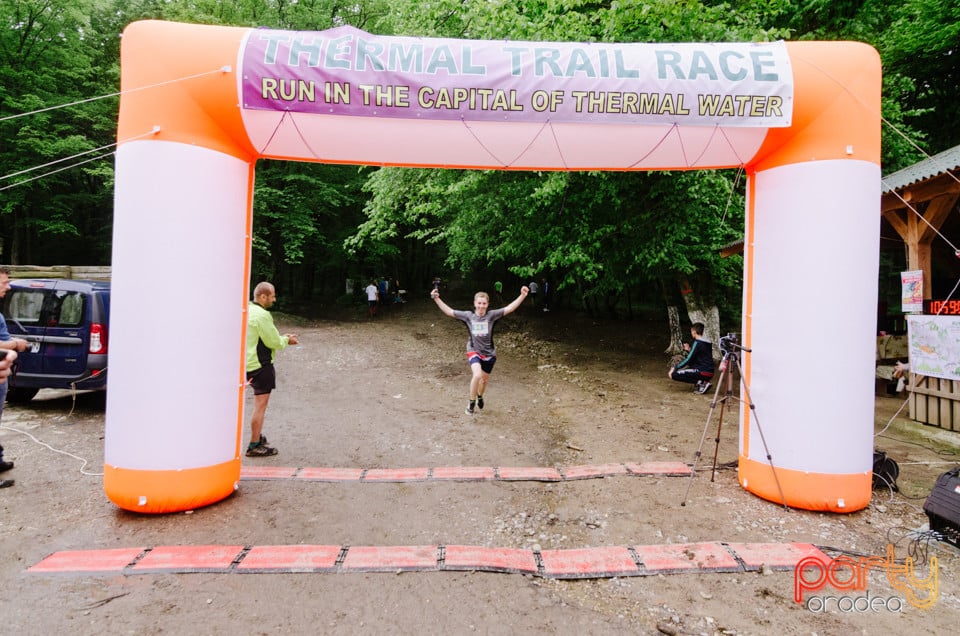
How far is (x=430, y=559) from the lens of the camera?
3.49 m

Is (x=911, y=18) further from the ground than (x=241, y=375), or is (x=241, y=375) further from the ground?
(x=911, y=18)

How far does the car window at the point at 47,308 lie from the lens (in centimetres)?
683

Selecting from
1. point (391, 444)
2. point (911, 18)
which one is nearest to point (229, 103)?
point (391, 444)

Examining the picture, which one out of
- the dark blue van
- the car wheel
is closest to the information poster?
the dark blue van

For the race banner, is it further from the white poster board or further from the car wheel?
the car wheel

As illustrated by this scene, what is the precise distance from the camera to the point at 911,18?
12.7 metres

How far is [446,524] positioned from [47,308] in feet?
22.2

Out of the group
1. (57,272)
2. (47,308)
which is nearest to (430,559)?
(47,308)

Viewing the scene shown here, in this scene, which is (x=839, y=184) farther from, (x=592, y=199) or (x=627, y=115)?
(x=592, y=199)

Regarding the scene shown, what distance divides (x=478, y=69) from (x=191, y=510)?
4.60 m

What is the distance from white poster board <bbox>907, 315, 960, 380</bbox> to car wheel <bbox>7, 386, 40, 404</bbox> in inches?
534

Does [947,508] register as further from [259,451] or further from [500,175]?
[500,175]

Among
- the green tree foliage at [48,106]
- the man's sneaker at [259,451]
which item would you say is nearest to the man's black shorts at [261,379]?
the man's sneaker at [259,451]

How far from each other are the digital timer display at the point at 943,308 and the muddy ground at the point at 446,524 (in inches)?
70.5
